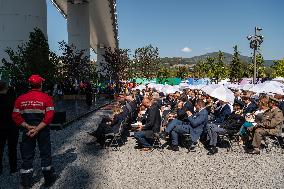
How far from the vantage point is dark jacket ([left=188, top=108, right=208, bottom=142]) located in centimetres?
1016

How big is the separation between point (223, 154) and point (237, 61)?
213ft

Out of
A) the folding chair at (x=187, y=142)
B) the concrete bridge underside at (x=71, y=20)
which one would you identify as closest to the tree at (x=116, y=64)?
the concrete bridge underside at (x=71, y=20)

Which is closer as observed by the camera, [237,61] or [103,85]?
[103,85]

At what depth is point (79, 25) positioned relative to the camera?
42.9 metres

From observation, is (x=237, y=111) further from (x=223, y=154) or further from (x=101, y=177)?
(x=101, y=177)

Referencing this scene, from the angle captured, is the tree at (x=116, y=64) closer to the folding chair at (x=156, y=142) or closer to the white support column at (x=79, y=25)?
the white support column at (x=79, y=25)

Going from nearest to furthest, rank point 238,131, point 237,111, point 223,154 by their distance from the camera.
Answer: point 223,154, point 238,131, point 237,111

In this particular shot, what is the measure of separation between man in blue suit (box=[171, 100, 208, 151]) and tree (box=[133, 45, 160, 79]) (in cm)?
5768

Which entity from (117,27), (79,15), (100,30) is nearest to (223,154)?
(79,15)

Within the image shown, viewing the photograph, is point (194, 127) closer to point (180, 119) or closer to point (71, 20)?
point (180, 119)

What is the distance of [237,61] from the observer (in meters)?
72.6

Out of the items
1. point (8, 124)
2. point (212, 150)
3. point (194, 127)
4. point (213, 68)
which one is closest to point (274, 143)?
point (212, 150)

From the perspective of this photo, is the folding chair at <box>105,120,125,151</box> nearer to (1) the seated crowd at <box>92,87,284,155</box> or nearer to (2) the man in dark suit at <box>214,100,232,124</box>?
(1) the seated crowd at <box>92,87,284,155</box>

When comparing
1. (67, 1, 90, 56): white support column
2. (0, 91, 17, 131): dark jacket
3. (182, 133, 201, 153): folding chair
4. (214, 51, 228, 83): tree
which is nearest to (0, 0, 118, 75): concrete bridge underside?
(67, 1, 90, 56): white support column
